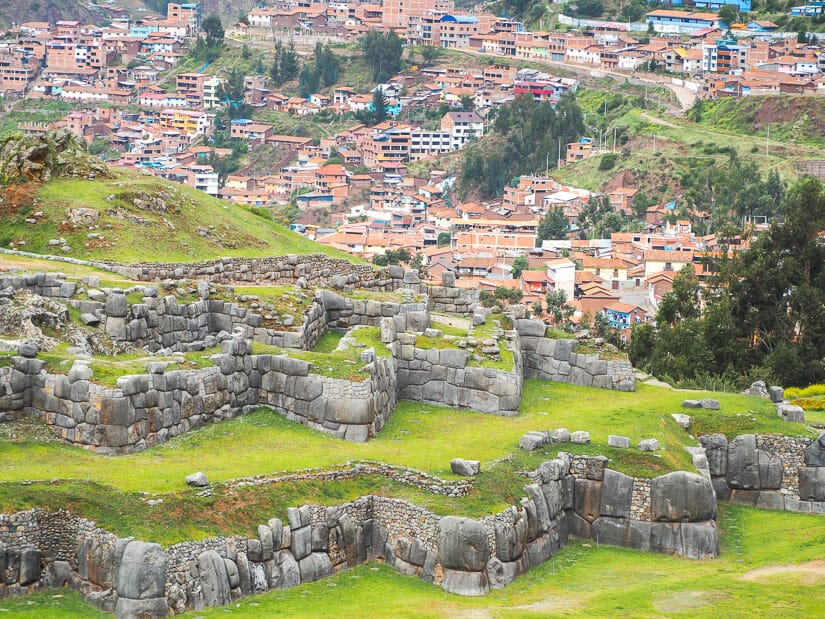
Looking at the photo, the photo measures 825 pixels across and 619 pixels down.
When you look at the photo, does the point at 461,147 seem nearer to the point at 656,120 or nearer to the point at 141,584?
the point at 656,120

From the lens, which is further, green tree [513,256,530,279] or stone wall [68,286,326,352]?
green tree [513,256,530,279]

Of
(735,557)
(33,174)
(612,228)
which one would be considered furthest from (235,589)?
(612,228)

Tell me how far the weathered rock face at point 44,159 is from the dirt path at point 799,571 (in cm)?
2354

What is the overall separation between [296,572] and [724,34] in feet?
574

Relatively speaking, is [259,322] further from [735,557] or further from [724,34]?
[724,34]

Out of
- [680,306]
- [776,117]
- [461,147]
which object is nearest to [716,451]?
[680,306]

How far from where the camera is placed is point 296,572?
22.0 metres

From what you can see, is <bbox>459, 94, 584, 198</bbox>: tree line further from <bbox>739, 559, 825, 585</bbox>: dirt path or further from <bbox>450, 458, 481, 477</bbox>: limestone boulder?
<bbox>450, 458, 481, 477</bbox>: limestone boulder

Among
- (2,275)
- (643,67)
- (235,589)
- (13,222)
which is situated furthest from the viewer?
(643,67)

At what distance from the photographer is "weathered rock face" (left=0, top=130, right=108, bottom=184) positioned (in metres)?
40.1

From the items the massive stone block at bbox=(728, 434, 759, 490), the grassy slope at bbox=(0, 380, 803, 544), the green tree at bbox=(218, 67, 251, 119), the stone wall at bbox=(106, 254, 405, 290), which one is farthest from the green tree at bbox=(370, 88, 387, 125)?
the massive stone block at bbox=(728, 434, 759, 490)

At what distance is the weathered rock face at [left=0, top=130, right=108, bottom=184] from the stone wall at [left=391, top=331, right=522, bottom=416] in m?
14.3

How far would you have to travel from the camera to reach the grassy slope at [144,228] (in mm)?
36750

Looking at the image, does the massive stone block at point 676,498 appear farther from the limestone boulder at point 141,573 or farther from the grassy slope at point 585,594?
the limestone boulder at point 141,573
